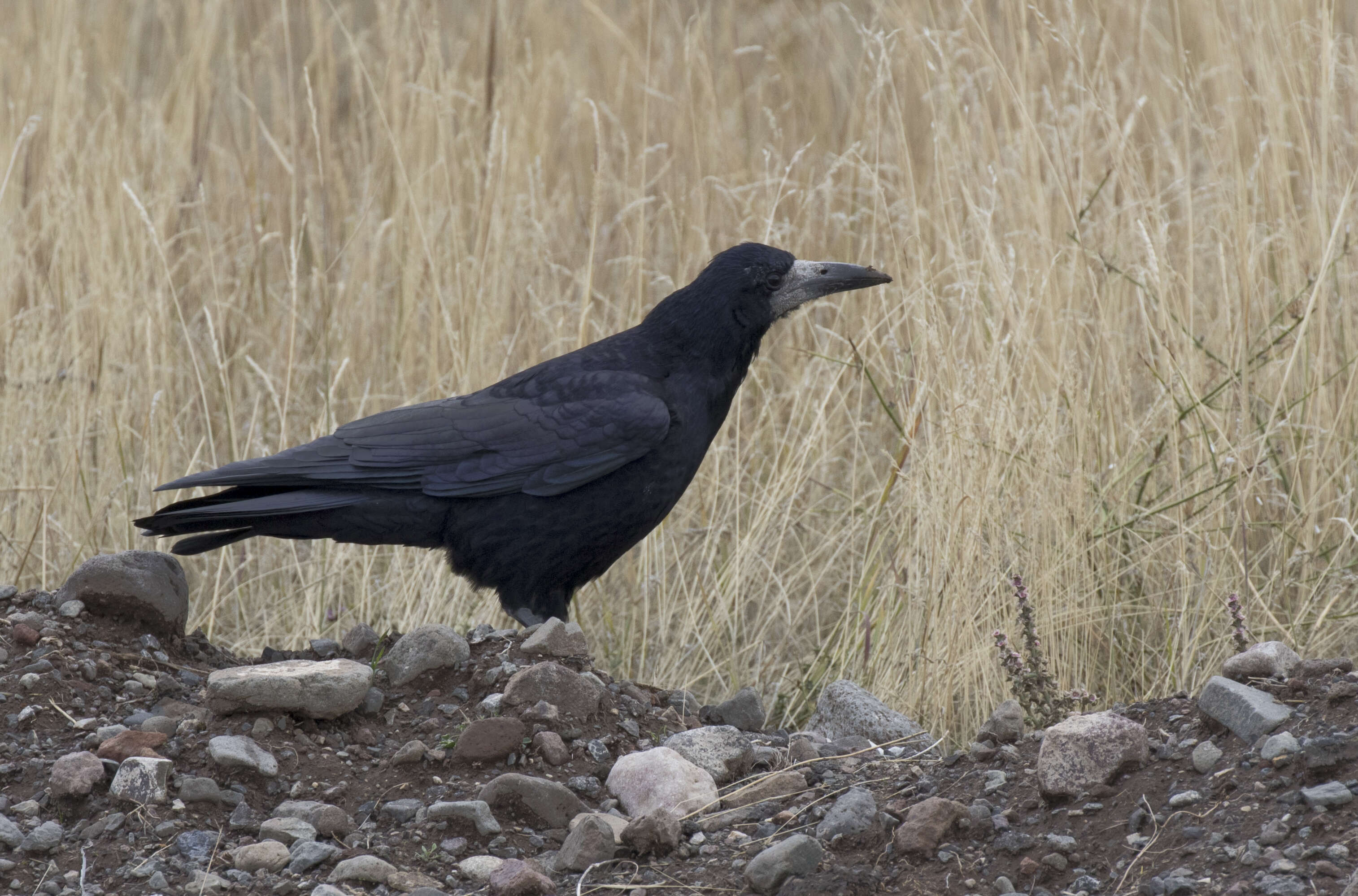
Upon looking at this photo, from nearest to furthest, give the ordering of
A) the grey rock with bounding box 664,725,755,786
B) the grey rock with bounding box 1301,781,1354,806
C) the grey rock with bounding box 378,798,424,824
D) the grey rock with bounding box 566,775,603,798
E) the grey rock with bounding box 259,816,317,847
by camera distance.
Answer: the grey rock with bounding box 1301,781,1354,806 → the grey rock with bounding box 259,816,317,847 → the grey rock with bounding box 378,798,424,824 → the grey rock with bounding box 566,775,603,798 → the grey rock with bounding box 664,725,755,786

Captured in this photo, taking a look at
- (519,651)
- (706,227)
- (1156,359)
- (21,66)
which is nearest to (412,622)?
(519,651)

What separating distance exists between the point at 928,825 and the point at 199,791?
4.56ft

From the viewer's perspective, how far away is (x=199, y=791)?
2.60 metres

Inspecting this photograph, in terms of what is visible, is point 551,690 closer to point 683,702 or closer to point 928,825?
point 683,702

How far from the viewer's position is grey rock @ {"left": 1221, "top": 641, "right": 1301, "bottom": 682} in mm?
2607

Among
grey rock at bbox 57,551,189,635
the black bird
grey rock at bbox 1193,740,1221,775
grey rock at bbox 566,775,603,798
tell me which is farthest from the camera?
the black bird

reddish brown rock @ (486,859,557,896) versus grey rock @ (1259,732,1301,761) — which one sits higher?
grey rock @ (1259,732,1301,761)

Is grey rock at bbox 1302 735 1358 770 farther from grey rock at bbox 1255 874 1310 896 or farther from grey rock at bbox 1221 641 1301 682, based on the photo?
grey rock at bbox 1221 641 1301 682

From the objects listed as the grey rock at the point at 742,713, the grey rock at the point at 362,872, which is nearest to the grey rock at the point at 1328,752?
the grey rock at the point at 742,713

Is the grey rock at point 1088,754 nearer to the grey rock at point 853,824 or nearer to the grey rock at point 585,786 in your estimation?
the grey rock at point 853,824

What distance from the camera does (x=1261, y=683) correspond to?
2584 millimetres

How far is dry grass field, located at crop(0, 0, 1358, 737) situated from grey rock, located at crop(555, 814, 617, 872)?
1.27 metres

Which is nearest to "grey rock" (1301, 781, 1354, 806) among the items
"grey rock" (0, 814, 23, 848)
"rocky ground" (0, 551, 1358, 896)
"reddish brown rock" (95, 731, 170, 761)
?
"rocky ground" (0, 551, 1358, 896)

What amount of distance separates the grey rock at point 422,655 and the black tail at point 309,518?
68 cm
